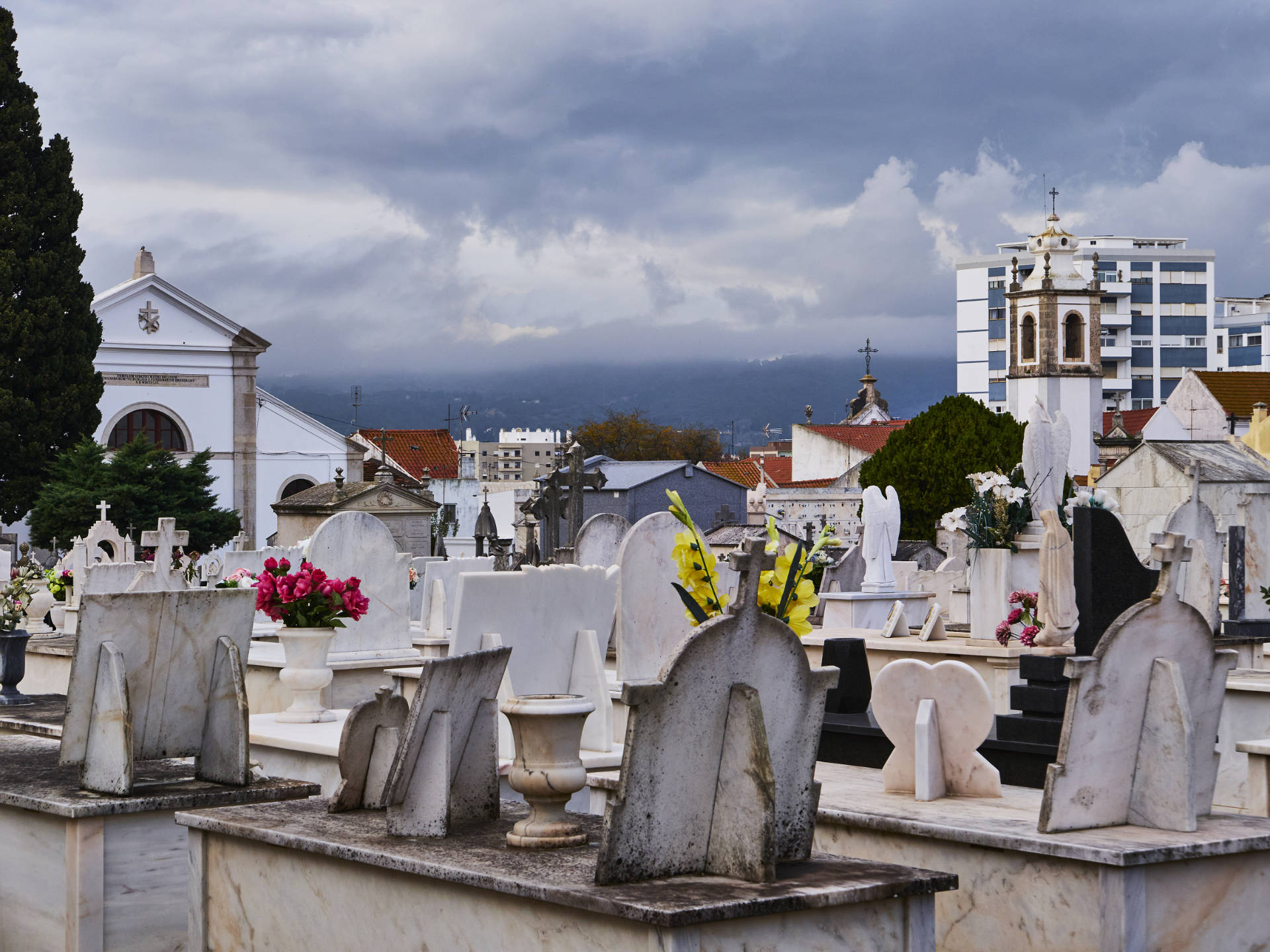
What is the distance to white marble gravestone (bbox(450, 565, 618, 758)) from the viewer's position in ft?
26.1

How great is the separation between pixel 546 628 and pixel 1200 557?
20.0ft

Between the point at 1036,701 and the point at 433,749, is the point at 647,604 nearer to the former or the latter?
the point at 1036,701

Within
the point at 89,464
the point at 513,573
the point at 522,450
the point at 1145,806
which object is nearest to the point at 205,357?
the point at 89,464

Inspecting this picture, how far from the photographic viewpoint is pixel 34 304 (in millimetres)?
38281

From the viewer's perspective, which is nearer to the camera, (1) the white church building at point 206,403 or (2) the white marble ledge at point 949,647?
(2) the white marble ledge at point 949,647

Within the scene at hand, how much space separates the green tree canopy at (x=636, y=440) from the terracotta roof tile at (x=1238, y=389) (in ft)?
121

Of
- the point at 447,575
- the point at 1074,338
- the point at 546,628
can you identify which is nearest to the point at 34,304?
the point at 447,575

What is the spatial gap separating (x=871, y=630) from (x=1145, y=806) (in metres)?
11.8

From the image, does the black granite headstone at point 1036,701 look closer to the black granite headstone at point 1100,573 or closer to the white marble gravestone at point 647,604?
the black granite headstone at point 1100,573

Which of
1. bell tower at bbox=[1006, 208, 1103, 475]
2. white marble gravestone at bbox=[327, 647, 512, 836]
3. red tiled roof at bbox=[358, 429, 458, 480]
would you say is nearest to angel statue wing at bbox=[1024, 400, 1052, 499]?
white marble gravestone at bbox=[327, 647, 512, 836]

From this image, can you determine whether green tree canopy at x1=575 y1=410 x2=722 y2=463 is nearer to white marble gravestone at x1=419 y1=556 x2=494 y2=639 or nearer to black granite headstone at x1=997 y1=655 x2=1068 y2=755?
white marble gravestone at x1=419 y1=556 x2=494 y2=639

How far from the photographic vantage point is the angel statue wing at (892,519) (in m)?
19.0

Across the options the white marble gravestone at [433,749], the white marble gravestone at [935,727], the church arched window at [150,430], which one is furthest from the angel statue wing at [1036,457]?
the church arched window at [150,430]

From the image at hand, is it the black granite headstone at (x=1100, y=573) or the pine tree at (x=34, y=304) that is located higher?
the pine tree at (x=34, y=304)
